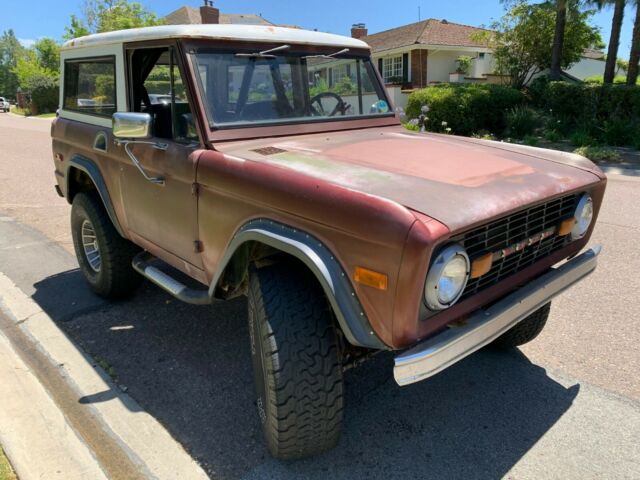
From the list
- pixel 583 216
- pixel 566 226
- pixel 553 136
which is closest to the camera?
pixel 566 226

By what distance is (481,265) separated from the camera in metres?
2.16

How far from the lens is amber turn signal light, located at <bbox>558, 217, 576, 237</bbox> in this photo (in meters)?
2.71

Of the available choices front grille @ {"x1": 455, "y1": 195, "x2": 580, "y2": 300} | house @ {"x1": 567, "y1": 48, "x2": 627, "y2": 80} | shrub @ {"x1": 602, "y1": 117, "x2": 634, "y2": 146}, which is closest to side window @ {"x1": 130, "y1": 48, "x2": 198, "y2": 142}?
front grille @ {"x1": 455, "y1": 195, "x2": 580, "y2": 300}

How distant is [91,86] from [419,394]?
3231 millimetres

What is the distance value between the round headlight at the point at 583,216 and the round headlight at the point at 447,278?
1071 millimetres

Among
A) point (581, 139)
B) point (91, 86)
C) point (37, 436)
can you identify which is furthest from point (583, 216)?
point (581, 139)

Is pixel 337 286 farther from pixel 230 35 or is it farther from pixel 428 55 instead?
pixel 428 55

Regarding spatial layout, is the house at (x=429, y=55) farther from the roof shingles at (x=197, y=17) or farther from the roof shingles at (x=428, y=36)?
the roof shingles at (x=197, y=17)

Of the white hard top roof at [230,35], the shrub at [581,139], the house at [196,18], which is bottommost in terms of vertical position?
the shrub at [581,139]

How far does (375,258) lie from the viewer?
6.43 ft

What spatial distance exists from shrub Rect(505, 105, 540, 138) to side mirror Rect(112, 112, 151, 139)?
534 inches

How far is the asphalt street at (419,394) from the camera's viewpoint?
2.51 m

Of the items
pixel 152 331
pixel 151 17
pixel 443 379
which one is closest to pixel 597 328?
pixel 443 379

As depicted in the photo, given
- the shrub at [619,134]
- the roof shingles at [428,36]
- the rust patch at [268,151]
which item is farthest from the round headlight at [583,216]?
the roof shingles at [428,36]
